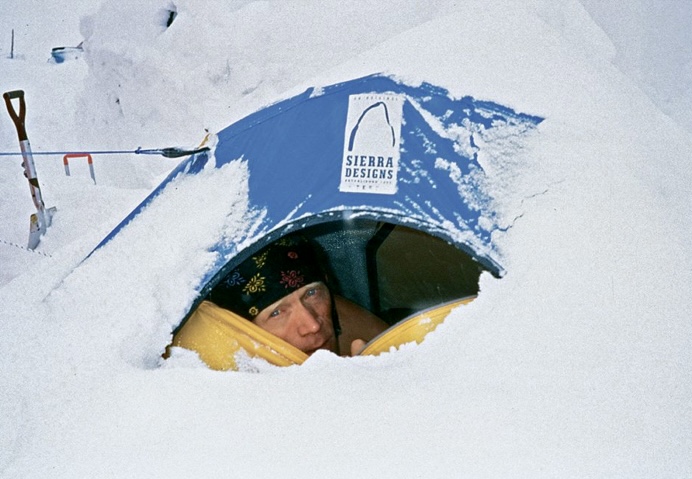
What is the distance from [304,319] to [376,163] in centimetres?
49

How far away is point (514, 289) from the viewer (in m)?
1.26

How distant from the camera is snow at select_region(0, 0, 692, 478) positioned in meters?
1.01

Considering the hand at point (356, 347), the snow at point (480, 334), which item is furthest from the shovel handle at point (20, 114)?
the hand at point (356, 347)

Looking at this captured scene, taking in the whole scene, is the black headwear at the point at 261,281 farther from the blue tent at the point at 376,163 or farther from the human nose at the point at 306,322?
the blue tent at the point at 376,163

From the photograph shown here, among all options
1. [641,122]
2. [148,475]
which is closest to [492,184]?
[641,122]

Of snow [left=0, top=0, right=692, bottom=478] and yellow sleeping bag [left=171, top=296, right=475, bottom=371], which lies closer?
snow [left=0, top=0, right=692, bottom=478]

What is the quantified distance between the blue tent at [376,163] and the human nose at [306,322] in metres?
0.28

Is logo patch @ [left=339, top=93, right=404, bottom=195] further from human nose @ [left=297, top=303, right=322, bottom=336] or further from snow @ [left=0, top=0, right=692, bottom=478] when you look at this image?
human nose @ [left=297, top=303, right=322, bottom=336]

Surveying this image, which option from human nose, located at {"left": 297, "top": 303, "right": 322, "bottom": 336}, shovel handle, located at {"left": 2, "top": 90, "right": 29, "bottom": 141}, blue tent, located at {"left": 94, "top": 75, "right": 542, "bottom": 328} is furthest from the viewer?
shovel handle, located at {"left": 2, "top": 90, "right": 29, "bottom": 141}

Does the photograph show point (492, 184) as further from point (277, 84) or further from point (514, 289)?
point (277, 84)

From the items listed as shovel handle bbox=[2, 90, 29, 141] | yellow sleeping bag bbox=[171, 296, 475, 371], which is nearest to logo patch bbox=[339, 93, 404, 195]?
yellow sleeping bag bbox=[171, 296, 475, 371]

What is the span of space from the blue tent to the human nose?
28cm

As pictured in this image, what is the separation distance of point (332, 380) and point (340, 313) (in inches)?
32.4

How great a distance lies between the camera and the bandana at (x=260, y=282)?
1.72 meters
